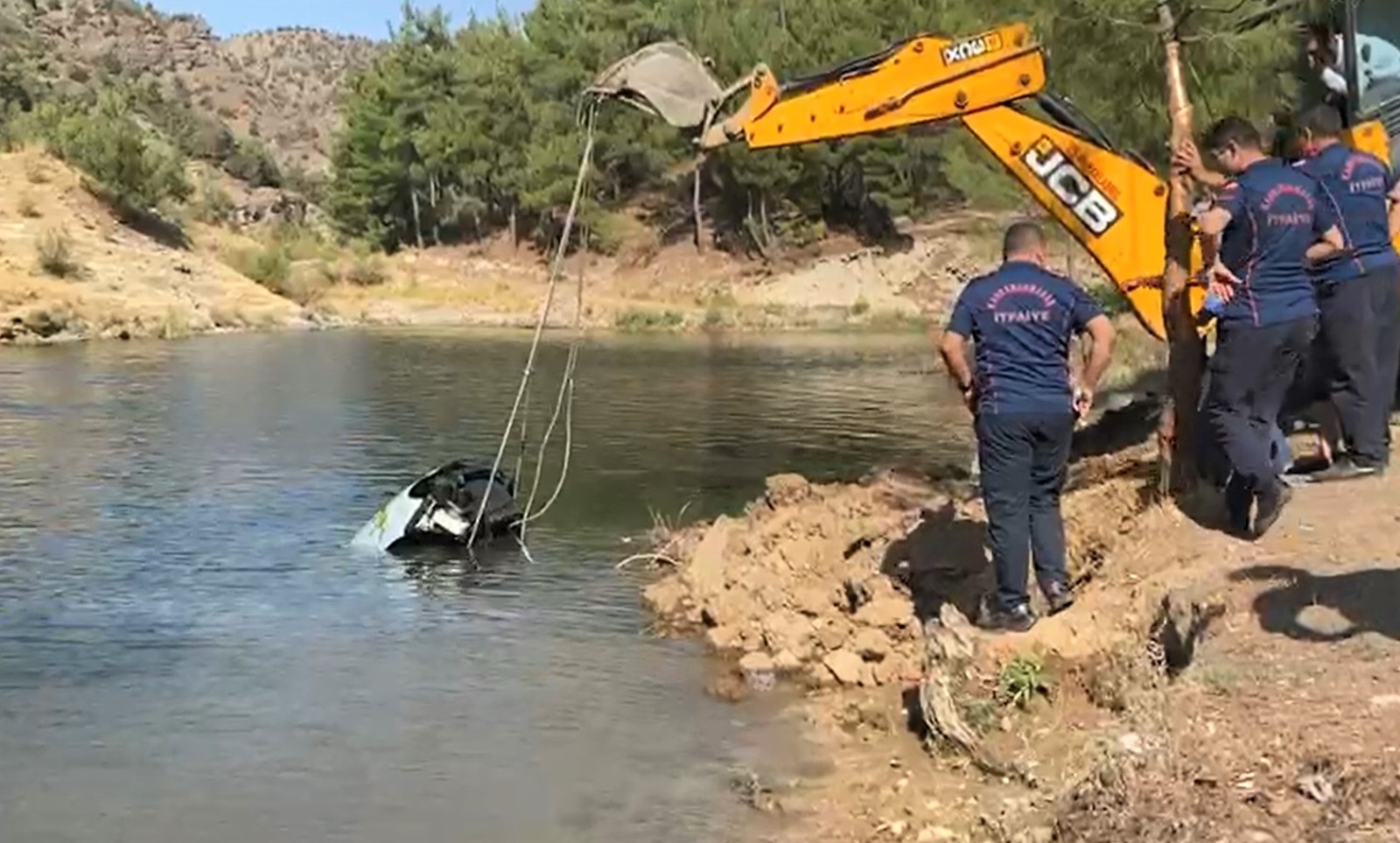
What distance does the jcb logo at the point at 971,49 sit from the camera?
1186 cm

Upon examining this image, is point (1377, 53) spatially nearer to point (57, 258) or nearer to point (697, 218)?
point (57, 258)

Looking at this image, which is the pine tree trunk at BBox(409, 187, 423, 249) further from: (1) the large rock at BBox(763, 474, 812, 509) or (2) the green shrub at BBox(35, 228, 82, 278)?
(1) the large rock at BBox(763, 474, 812, 509)

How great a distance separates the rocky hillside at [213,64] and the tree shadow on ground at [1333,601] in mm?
88722

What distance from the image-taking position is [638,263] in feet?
204

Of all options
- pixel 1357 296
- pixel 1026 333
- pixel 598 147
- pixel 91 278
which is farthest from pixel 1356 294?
pixel 598 147

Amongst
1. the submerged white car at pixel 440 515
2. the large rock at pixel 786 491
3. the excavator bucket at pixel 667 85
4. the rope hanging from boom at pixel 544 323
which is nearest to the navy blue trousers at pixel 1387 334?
the large rock at pixel 786 491

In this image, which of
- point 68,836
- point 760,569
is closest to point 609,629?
point 760,569

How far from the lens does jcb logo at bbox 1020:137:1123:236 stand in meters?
12.0

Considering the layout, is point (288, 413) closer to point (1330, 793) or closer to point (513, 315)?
point (1330, 793)

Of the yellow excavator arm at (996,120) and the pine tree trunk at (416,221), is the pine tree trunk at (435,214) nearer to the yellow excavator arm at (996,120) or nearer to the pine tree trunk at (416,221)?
the pine tree trunk at (416,221)

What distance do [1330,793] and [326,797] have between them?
4.42 metres

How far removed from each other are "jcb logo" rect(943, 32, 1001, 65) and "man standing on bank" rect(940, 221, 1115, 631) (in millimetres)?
3292

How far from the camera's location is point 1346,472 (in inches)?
392

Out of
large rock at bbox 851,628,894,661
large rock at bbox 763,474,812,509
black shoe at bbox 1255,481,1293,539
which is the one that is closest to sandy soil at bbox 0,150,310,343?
large rock at bbox 763,474,812,509
